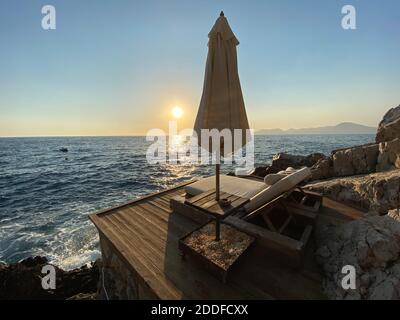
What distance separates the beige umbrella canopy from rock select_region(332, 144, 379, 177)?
28.1 feet

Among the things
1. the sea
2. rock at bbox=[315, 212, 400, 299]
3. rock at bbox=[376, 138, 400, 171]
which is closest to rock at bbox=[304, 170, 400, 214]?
rock at bbox=[376, 138, 400, 171]

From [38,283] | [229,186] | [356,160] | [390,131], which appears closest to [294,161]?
[390,131]

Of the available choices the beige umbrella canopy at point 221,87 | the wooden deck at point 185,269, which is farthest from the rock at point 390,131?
the beige umbrella canopy at point 221,87

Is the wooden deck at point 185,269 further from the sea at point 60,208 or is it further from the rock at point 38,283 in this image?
the sea at point 60,208

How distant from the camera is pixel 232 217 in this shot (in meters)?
4.48

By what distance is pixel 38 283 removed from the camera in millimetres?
7254

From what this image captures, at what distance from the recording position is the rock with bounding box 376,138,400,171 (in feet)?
24.8

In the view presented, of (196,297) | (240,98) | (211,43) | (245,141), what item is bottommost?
(196,297)

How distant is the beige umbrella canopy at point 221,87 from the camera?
3771 millimetres

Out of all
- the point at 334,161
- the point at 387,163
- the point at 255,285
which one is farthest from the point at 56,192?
the point at 387,163

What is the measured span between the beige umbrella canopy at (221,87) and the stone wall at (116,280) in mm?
3249

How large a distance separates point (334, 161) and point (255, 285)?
32.3ft

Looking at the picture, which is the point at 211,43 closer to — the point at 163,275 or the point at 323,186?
the point at 163,275

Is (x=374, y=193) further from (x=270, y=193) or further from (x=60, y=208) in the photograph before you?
(x=60, y=208)
